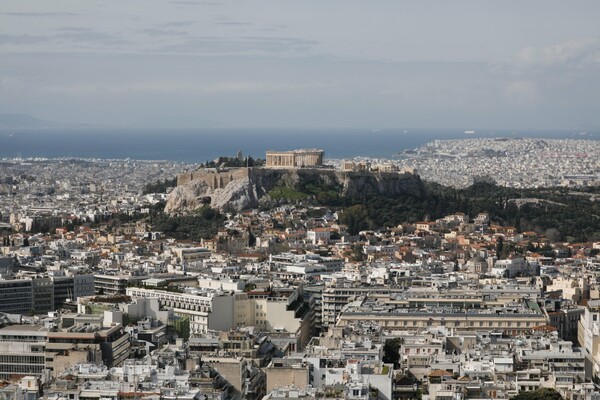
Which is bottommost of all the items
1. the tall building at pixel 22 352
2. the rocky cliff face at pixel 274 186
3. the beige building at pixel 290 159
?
the tall building at pixel 22 352

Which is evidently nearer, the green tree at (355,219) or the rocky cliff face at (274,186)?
the green tree at (355,219)

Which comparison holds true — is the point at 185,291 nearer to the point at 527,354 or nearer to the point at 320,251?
the point at 527,354

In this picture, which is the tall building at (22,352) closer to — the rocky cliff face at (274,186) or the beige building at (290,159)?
the rocky cliff face at (274,186)

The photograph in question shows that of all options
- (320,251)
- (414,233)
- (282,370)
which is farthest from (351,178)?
(282,370)

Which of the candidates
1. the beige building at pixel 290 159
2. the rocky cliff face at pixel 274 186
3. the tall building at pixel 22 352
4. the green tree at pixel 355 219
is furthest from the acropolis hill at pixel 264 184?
the tall building at pixel 22 352

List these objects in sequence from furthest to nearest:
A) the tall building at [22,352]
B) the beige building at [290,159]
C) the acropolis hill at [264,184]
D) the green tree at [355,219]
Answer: the beige building at [290,159]
the acropolis hill at [264,184]
the green tree at [355,219]
the tall building at [22,352]

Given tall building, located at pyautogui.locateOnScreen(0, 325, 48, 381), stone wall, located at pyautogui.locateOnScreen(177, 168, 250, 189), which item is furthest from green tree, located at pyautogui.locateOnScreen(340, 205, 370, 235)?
tall building, located at pyautogui.locateOnScreen(0, 325, 48, 381)

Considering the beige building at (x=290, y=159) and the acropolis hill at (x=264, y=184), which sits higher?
the beige building at (x=290, y=159)

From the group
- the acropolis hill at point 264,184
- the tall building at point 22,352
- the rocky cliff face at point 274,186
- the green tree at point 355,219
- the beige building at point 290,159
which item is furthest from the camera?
the beige building at point 290,159
